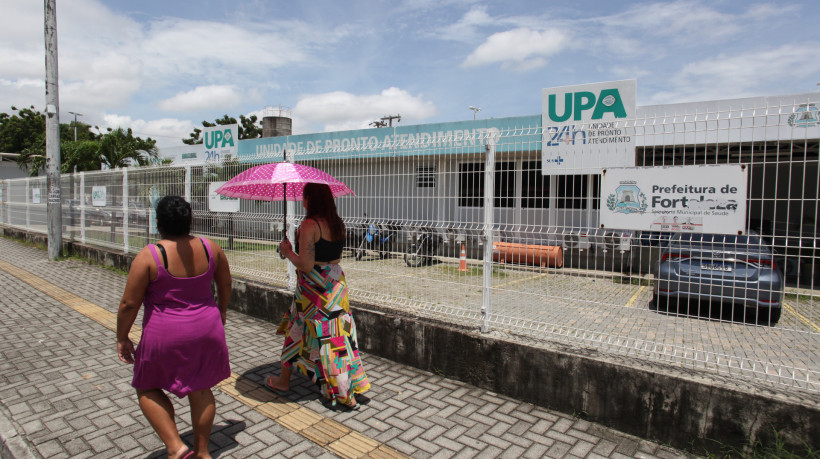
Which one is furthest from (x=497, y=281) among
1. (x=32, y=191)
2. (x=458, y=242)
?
(x=32, y=191)

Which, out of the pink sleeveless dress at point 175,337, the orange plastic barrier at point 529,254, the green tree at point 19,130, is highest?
the green tree at point 19,130

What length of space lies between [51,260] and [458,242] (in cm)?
1110

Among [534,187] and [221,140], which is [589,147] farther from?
[221,140]

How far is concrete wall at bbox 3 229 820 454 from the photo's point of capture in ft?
9.46

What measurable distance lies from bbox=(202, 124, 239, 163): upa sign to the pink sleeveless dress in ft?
52.1

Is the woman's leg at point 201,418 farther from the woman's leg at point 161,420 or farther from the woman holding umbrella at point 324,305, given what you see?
the woman holding umbrella at point 324,305

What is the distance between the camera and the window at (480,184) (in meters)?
4.12

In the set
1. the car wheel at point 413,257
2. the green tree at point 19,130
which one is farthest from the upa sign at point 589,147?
the green tree at point 19,130

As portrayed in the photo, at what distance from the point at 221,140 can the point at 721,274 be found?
58.8 ft

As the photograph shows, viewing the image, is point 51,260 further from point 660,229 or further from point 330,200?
point 660,229

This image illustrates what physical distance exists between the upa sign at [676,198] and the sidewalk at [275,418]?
157 cm

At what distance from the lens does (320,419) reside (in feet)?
11.6

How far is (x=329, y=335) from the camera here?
12.0ft

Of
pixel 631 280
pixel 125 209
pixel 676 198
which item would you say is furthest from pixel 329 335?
pixel 125 209
